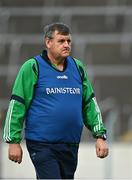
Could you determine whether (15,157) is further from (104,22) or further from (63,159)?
(104,22)

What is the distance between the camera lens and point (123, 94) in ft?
43.0

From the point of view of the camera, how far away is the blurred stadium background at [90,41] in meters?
12.8

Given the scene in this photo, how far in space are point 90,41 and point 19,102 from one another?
9048mm

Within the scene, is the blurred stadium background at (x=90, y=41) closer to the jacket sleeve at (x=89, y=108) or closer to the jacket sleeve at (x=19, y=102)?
the jacket sleeve at (x=89, y=108)

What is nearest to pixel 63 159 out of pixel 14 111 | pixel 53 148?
pixel 53 148

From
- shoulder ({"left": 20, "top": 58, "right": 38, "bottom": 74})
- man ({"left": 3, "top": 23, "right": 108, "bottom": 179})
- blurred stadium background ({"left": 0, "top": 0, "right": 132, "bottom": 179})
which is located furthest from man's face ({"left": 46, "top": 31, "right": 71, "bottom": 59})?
blurred stadium background ({"left": 0, "top": 0, "right": 132, "bottom": 179})

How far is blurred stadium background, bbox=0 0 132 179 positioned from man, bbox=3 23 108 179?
6121 millimetres

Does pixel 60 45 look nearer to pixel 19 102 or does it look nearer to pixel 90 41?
pixel 19 102

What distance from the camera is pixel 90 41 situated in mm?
13672

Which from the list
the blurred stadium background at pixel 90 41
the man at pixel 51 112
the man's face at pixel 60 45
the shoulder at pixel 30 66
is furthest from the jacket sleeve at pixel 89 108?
the blurred stadium background at pixel 90 41

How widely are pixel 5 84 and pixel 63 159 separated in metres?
8.24

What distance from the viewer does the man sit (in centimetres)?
474

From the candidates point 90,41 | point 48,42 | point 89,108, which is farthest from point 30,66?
point 90,41

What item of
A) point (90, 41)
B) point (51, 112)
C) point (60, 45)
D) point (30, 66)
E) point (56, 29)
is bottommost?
point (51, 112)
